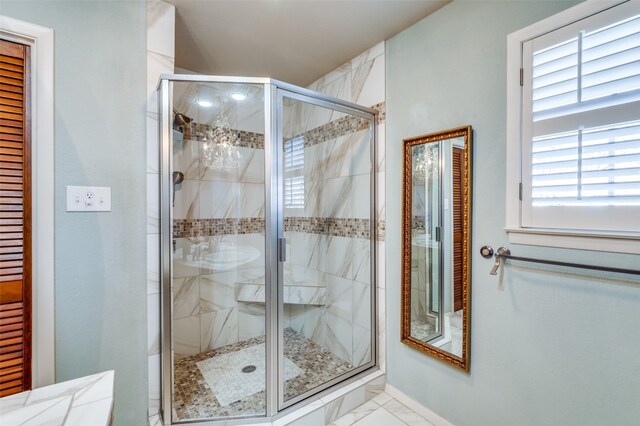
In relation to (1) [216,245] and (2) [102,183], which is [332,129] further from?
(2) [102,183]

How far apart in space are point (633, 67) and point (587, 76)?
0.12 meters

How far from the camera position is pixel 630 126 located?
1027 mm

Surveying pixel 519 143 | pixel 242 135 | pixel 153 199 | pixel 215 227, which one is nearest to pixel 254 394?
pixel 215 227

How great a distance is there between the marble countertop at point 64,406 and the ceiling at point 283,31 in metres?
1.90

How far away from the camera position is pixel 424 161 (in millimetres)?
1726

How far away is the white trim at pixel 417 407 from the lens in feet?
5.34

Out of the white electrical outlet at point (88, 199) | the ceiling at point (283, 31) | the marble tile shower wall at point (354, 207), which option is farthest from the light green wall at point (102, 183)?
the marble tile shower wall at point (354, 207)

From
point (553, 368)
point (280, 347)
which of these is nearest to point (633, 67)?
point (553, 368)

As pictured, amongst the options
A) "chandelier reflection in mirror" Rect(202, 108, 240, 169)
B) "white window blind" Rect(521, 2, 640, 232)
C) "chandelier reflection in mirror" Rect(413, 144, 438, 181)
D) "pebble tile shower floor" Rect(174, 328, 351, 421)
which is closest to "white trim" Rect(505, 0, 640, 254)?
"white window blind" Rect(521, 2, 640, 232)

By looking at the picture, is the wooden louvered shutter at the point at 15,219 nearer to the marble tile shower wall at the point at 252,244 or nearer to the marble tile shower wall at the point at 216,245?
the marble tile shower wall at the point at 252,244

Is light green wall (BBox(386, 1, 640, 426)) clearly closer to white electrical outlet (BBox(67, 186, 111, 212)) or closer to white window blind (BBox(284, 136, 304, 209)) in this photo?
white window blind (BBox(284, 136, 304, 209))

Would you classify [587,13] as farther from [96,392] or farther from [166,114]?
[96,392]

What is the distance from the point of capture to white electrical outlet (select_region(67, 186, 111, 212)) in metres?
1.32

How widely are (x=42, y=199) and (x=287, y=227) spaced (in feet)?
3.72
